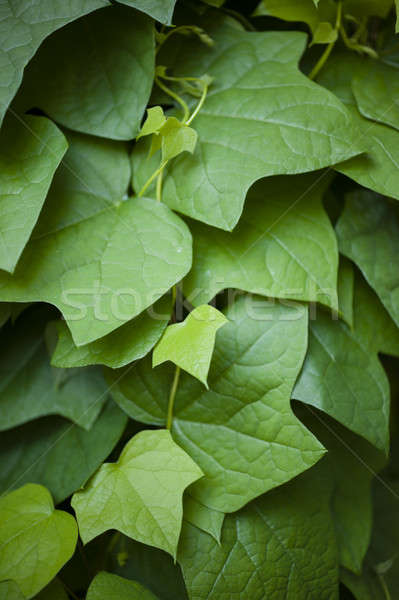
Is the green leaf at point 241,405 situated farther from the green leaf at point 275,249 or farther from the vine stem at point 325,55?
the vine stem at point 325,55

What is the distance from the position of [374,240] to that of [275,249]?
176 mm

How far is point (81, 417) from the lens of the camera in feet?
2.58

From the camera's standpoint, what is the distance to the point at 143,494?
2.08ft

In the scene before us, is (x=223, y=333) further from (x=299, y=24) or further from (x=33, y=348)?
(x=299, y=24)

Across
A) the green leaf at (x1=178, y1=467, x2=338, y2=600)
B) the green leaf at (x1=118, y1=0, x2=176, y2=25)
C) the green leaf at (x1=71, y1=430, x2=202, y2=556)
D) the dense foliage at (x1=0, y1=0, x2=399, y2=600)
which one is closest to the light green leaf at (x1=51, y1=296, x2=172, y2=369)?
the dense foliage at (x1=0, y1=0, x2=399, y2=600)

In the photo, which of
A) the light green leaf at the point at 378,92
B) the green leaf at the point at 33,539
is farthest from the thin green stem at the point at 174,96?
the green leaf at the point at 33,539

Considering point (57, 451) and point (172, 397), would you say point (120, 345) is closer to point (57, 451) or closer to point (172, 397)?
point (172, 397)

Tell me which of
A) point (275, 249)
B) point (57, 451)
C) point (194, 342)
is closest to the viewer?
point (194, 342)

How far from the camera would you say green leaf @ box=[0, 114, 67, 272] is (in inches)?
23.5

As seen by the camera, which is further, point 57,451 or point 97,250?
point 57,451

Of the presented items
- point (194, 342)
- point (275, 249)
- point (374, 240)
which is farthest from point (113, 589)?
point (374, 240)

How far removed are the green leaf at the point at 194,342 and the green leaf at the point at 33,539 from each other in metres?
0.26

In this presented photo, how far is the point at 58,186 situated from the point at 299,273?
0.36 metres

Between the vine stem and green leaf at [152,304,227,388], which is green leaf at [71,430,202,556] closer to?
green leaf at [152,304,227,388]
